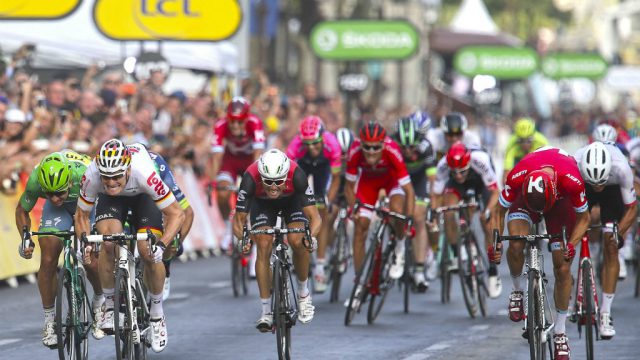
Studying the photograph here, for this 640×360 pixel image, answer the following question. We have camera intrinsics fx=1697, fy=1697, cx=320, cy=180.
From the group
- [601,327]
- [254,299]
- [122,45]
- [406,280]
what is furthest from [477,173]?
[122,45]

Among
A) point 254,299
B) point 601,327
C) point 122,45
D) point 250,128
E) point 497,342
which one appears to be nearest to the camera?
point 601,327

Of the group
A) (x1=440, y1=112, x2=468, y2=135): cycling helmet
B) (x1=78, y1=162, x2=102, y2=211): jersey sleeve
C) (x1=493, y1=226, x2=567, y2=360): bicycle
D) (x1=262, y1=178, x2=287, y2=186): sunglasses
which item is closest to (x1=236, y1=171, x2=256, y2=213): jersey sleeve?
(x1=262, y1=178, x2=287, y2=186): sunglasses

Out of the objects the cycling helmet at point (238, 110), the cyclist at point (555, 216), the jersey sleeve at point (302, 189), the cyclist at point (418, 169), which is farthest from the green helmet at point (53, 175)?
the cycling helmet at point (238, 110)

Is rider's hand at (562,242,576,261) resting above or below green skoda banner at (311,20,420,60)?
below

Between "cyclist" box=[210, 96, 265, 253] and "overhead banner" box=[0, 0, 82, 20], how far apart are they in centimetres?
550

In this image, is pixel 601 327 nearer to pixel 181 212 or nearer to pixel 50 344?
pixel 181 212

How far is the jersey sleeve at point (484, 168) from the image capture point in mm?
16203

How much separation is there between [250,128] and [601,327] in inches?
251

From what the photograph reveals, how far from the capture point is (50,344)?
11586mm

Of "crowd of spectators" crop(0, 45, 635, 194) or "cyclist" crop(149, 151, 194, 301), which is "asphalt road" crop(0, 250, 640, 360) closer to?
"cyclist" crop(149, 151, 194, 301)

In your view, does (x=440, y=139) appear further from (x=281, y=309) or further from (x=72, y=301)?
(x=72, y=301)

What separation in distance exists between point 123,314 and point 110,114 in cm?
1036

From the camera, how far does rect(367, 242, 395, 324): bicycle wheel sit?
1491 centimetres

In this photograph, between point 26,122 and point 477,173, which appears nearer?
point 477,173
